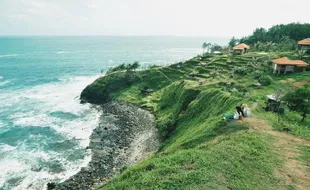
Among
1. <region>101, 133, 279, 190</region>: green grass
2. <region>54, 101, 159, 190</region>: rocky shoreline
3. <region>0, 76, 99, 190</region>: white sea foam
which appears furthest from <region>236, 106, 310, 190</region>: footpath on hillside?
<region>0, 76, 99, 190</region>: white sea foam

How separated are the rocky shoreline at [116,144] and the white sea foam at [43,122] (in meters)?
2.37

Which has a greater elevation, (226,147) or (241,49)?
Answer: (241,49)

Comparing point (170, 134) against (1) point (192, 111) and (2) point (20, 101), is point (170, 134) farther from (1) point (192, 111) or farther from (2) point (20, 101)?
(2) point (20, 101)

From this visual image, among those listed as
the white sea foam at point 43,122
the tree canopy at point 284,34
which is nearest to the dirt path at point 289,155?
the white sea foam at point 43,122

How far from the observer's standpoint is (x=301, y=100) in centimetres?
3756

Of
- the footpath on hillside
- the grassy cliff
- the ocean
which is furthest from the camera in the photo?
the ocean

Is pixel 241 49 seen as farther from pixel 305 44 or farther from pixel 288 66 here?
pixel 288 66

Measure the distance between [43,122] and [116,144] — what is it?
28.2 meters

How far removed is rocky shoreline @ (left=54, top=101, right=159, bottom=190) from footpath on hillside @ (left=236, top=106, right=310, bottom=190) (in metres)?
22.8

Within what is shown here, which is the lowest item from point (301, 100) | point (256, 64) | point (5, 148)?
point (5, 148)

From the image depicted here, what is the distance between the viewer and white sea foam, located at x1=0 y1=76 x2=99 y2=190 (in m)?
44.0

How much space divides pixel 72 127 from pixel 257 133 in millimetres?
49566

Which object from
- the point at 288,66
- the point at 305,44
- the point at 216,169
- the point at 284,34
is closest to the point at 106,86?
the point at 288,66

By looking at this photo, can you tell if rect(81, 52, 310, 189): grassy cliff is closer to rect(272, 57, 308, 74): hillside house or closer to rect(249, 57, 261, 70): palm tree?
rect(272, 57, 308, 74): hillside house
